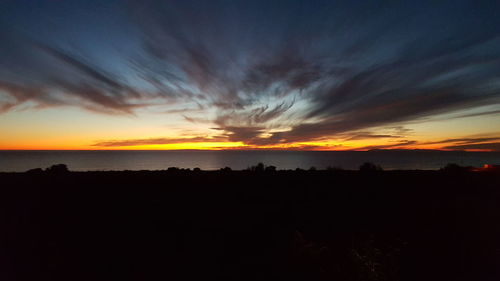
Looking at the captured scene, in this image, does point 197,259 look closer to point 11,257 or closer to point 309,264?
point 309,264

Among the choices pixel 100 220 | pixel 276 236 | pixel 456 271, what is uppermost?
pixel 100 220

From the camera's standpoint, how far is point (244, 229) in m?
7.86

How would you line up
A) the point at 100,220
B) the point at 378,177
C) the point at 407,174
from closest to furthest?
1. the point at 100,220
2. the point at 378,177
3. the point at 407,174

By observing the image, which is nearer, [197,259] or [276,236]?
[197,259]

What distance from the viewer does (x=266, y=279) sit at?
527cm

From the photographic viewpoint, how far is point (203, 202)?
33.4 feet

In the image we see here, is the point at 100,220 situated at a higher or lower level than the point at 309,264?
higher

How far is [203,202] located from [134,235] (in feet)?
11.2

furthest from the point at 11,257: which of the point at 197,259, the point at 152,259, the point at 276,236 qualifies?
the point at 276,236

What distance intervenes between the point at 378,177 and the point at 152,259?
14.5 m

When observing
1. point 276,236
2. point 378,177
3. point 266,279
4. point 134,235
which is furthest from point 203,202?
point 378,177

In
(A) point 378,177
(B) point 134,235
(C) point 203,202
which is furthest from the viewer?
(A) point 378,177

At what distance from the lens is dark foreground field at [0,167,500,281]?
5.39 metres

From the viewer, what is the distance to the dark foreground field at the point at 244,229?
17.7ft
